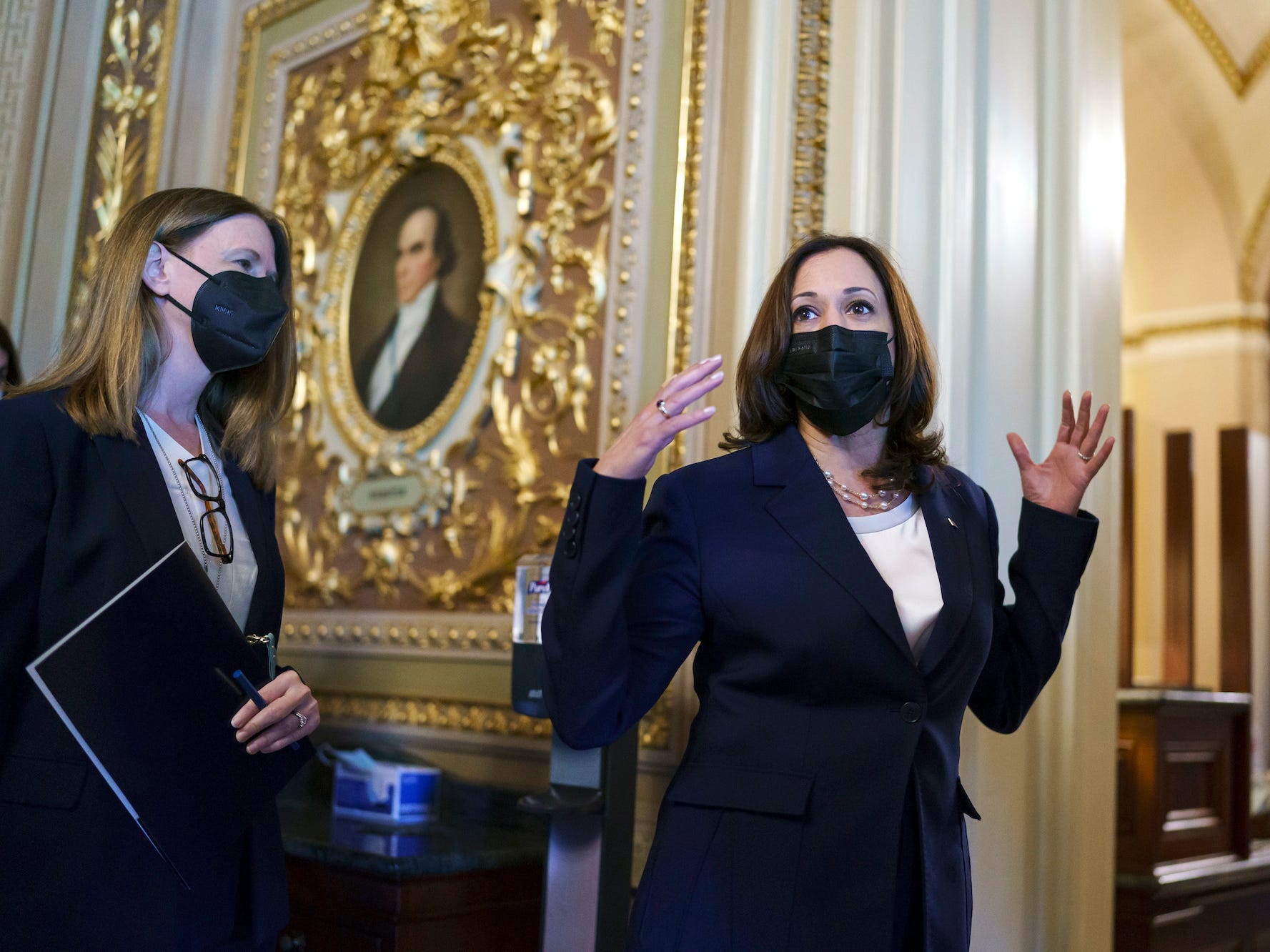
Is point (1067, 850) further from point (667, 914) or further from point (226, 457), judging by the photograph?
point (226, 457)

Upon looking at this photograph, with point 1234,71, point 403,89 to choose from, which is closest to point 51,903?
point 403,89

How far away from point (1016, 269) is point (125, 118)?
3.69 metres

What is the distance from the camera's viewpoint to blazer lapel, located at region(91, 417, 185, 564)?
172 centimetres

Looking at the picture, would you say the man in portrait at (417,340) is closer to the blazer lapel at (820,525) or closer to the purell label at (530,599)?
the purell label at (530,599)

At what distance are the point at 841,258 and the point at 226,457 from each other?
1.10 meters

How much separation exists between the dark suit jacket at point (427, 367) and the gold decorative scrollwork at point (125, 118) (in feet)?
4.99

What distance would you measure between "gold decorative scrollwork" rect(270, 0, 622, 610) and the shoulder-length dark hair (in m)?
1.35

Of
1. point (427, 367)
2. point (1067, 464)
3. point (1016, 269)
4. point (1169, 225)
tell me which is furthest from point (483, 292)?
point (1169, 225)

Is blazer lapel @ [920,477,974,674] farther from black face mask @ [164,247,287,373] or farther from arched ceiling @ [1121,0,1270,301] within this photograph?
arched ceiling @ [1121,0,1270,301]

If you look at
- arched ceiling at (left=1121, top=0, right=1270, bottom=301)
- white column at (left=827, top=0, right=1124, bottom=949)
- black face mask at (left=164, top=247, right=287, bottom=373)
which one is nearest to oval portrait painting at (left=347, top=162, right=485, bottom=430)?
white column at (left=827, top=0, right=1124, bottom=949)

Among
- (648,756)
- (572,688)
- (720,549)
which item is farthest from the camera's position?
(648,756)

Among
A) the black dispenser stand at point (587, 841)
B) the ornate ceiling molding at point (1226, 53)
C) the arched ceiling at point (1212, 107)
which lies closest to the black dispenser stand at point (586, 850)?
the black dispenser stand at point (587, 841)

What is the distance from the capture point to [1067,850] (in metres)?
2.54

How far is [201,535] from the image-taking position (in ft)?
6.09
